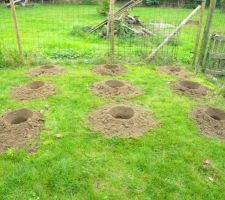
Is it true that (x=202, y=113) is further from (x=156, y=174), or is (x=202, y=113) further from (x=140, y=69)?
(x=140, y=69)

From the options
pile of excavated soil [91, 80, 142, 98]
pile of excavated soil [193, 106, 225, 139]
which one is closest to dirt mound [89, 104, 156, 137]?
pile of excavated soil [91, 80, 142, 98]

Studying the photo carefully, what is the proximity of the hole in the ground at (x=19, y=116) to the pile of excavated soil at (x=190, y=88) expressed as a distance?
3.54 meters

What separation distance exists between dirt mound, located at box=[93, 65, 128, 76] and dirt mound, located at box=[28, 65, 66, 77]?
966 millimetres

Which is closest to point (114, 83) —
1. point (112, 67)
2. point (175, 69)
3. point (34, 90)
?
point (112, 67)

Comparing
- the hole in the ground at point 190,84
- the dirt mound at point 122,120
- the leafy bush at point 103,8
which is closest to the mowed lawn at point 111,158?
the dirt mound at point 122,120

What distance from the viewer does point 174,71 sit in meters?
7.85

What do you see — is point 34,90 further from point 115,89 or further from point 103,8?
point 103,8

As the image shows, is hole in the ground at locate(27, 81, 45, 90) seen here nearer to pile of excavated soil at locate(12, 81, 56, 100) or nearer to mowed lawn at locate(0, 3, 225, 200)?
pile of excavated soil at locate(12, 81, 56, 100)

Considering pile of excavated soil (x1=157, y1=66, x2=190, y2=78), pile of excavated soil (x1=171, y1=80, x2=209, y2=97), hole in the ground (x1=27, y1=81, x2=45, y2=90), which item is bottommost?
pile of excavated soil (x1=171, y1=80, x2=209, y2=97)

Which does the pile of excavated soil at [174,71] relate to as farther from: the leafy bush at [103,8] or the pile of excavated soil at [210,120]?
the leafy bush at [103,8]

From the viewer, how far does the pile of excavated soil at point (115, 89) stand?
6.27 m

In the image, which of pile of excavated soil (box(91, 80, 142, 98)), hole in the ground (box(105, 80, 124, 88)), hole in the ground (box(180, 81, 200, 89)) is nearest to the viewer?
pile of excavated soil (box(91, 80, 142, 98))

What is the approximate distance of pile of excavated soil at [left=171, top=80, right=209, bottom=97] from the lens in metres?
6.52

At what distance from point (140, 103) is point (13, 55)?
13.8 ft
